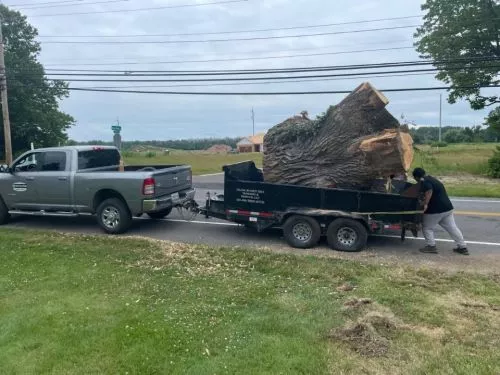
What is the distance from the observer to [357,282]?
6336mm

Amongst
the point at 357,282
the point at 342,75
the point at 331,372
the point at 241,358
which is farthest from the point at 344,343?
the point at 342,75

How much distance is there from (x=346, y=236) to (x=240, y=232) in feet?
8.49

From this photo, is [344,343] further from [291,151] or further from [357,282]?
[291,151]

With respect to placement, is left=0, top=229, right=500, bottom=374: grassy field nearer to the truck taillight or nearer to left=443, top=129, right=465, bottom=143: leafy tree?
the truck taillight

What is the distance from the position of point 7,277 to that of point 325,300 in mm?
4577

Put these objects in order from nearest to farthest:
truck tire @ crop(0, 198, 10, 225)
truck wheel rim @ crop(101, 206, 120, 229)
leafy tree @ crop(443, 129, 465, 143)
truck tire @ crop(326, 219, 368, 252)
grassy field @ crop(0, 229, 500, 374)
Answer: grassy field @ crop(0, 229, 500, 374) → truck tire @ crop(326, 219, 368, 252) → truck wheel rim @ crop(101, 206, 120, 229) → truck tire @ crop(0, 198, 10, 225) → leafy tree @ crop(443, 129, 465, 143)

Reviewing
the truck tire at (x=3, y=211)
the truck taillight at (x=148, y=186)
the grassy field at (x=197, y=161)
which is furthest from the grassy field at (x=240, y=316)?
the grassy field at (x=197, y=161)

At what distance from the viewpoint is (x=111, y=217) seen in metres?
9.91

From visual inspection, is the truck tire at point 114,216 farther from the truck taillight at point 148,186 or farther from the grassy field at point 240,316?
the grassy field at point 240,316

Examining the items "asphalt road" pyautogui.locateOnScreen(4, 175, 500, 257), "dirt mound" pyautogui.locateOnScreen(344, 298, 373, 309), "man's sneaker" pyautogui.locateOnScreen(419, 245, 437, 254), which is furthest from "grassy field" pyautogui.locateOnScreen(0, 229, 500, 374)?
"asphalt road" pyautogui.locateOnScreen(4, 175, 500, 257)

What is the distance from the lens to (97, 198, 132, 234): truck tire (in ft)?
32.2

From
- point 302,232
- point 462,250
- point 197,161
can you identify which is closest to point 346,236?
point 302,232

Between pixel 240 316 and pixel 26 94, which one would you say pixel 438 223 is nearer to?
pixel 240 316

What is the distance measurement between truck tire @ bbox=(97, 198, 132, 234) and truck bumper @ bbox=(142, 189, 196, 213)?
1.54ft
